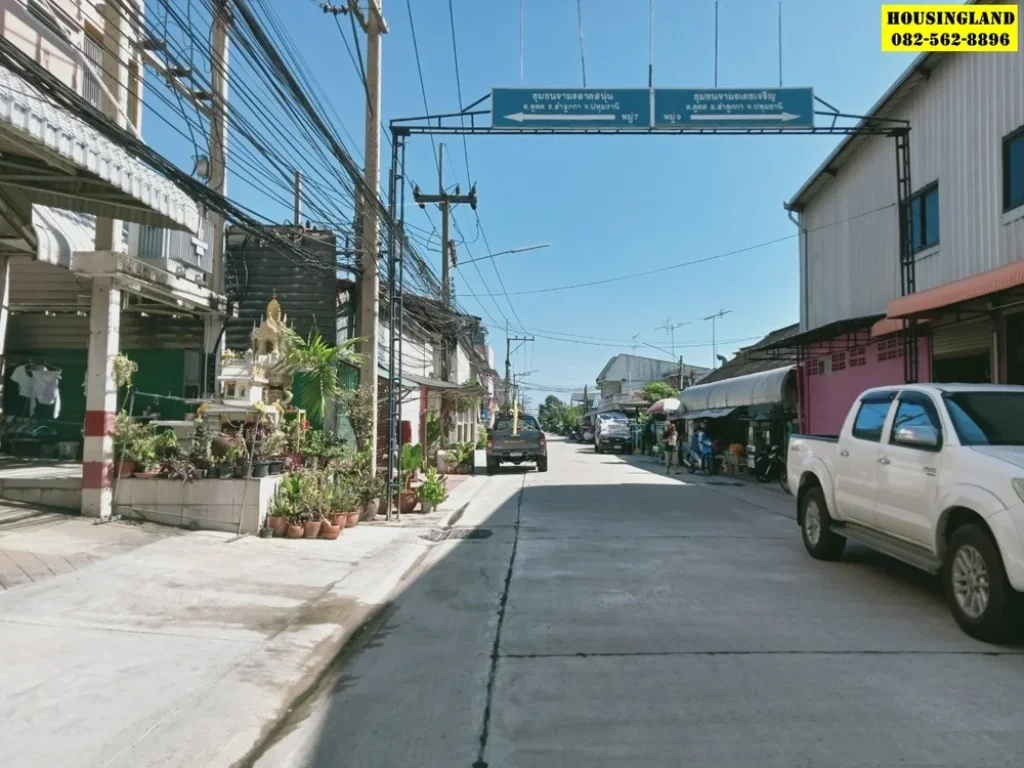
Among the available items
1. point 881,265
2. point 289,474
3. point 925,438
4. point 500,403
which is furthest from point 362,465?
point 500,403

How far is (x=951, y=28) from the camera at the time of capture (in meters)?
12.0

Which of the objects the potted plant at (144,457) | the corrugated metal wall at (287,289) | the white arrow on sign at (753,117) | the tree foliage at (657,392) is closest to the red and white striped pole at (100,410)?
the potted plant at (144,457)

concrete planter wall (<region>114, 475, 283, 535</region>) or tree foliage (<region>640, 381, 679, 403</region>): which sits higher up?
tree foliage (<region>640, 381, 679, 403</region>)

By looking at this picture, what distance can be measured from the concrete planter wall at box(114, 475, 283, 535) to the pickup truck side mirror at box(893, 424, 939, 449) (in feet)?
23.3

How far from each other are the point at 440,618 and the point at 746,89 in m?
9.98

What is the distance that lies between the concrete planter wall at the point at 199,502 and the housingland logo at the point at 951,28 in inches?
435

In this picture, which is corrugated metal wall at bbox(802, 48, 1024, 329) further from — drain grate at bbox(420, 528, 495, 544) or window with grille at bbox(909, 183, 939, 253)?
drain grate at bbox(420, 528, 495, 544)

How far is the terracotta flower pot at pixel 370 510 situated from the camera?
11648 mm

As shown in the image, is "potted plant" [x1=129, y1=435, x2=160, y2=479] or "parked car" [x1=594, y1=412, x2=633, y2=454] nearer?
"potted plant" [x1=129, y1=435, x2=160, y2=479]

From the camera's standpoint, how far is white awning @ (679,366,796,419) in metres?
20.1

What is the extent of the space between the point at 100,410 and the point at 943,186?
1357cm

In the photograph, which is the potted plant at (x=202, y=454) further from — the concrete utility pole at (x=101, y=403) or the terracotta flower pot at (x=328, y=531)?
the terracotta flower pot at (x=328, y=531)

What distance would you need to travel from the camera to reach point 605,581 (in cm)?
750

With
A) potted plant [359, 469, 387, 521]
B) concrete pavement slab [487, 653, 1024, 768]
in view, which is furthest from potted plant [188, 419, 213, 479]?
concrete pavement slab [487, 653, 1024, 768]
